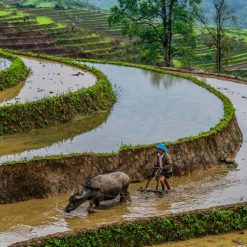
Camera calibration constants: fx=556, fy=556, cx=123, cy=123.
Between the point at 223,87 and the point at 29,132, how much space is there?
11.8 meters

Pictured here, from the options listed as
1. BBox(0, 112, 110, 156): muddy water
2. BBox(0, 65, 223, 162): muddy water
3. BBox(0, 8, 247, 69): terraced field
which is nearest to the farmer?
BBox(0, 65, 223, 162): muddy water

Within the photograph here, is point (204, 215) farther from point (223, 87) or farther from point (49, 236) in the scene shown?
point (223, 87)

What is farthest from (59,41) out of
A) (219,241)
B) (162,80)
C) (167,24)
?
(219,241)

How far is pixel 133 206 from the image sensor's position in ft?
45.2

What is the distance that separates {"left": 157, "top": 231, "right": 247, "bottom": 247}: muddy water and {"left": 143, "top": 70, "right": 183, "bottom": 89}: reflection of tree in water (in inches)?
536

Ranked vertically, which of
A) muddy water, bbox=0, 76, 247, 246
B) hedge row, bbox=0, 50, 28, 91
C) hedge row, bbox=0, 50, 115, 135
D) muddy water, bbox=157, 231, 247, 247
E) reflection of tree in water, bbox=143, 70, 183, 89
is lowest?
muddy water, bbox=157, 231, 247, 247

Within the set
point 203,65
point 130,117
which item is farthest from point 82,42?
point 130,117

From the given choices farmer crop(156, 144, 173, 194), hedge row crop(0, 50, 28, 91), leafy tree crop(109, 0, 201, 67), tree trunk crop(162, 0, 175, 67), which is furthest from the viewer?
leafy tree crop(109, 0, 201, 67)

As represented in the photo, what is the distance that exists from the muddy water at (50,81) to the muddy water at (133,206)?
761 centimetres

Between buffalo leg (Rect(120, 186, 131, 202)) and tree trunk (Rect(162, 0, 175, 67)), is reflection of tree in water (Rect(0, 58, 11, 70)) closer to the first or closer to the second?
tree trunk (Rect(162, 0, 175, 67))

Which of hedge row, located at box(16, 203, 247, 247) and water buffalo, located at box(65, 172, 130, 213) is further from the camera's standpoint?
water buffalo, located at box(65, 172, 130, 213)

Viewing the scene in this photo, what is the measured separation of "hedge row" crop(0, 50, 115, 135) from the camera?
61.1ft

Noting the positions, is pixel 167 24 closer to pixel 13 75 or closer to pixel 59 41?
pixel 13 75

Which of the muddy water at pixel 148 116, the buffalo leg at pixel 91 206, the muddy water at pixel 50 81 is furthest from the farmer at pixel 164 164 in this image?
the muddy water at pixel 50 81
